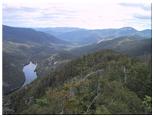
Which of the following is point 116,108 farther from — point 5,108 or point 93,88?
point 5,108

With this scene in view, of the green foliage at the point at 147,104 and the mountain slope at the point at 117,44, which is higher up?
the mountain slope at the point at 117,44

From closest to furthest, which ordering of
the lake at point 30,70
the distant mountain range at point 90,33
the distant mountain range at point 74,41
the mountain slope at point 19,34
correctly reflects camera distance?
the mountain slope at point 19,34 → the distant mountain range at point 74,41 → the distant mountain range at point 90,33 → the lake at point 30,70

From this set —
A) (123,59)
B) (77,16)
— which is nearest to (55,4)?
(77,16)

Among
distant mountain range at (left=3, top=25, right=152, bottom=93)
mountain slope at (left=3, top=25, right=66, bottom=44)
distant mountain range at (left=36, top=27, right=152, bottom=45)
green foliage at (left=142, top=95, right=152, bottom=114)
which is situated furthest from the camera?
distant mountain range at (left=36, top=27, right=152, bottom=45)

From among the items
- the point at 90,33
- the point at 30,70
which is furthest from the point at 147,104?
the point at 30,70

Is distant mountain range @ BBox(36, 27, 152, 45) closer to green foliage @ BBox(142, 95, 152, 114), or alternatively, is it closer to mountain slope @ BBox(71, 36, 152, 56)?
mountain slope @ BBox(71, 36, 152, 56)

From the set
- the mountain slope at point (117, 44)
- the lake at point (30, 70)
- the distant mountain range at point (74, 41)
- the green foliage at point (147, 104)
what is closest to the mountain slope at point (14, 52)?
the distant mountain range at point (74, 41)

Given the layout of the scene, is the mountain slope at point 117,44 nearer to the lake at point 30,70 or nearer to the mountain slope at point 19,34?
the mountain slope at point 19,34

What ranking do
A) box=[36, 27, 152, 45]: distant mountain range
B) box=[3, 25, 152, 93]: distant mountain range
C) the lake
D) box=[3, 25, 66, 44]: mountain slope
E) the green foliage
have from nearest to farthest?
the green foliage, box=[3, 25, 66, 44]: mountain slope, box=[3, 25, 152, 93]: distant mountain range, box=[36, 27, 152, 45]: distant mountain range, the lake

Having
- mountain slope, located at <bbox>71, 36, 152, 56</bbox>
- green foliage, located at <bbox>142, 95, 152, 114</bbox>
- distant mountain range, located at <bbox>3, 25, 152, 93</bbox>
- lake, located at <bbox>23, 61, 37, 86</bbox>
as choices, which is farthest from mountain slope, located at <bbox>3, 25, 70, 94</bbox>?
green foliage, located at <bbox>142, 95, 152, 114</bbox>
